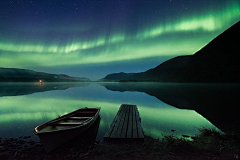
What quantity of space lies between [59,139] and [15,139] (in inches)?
183

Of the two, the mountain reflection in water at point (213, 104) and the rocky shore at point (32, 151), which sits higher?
the rocky shore at point (32, 151)

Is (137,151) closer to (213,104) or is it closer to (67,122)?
(67,122)

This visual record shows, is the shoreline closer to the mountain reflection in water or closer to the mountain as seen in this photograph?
the mountain reflection in water

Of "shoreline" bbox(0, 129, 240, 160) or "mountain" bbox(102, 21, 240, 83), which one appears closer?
"shoreline" bbox(0, 129, 240, 160)

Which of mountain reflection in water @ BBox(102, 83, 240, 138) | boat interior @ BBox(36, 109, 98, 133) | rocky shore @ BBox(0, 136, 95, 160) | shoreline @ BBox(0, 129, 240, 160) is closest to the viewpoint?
shoreline @ BBox(0, 129, 240, 160)

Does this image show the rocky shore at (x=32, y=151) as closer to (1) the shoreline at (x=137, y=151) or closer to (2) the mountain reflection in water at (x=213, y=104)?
(1) the shoreline at (x=137, y=151)

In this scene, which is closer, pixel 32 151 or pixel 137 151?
pixel 137 151

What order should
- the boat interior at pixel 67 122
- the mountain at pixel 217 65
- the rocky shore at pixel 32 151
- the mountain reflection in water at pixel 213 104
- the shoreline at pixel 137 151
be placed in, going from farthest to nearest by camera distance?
the mountain at pixel 217 65 < the mountain reflection in water at pixel 213 104 < the boat interior at pixel 67 122 < the rocky shore at pixel 32 151 < the shoreline at pixel 137 151

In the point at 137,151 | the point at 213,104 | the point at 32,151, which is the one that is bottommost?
the point at 213,104

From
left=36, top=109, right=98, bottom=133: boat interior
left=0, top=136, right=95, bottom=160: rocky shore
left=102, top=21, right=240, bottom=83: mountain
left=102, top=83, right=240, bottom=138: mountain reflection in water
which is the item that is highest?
left=102, top=21, right=240, bottom=83: mountain

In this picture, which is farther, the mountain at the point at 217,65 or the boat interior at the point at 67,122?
the mountain at the point at 217,65

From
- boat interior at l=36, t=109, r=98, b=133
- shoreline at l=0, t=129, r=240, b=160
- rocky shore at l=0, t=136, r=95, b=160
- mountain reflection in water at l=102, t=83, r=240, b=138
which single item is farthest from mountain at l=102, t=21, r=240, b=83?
rocky shore at l=0, t=136, r=95, b=160

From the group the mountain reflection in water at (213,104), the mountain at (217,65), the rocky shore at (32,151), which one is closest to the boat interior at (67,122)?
the rocky shore at (32,151)

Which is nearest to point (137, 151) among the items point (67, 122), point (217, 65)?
point (67, 122)
